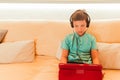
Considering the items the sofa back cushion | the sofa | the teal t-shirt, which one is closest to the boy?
the teal t-shirt

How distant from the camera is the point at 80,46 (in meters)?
2.14

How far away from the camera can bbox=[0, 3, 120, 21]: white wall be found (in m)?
2.80

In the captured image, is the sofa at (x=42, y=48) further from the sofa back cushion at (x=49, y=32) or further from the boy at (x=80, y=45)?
the boy at (x=80, y=45)

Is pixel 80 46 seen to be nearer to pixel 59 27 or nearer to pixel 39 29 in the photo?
pixel 59 27

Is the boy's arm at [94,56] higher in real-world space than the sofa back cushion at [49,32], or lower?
lower

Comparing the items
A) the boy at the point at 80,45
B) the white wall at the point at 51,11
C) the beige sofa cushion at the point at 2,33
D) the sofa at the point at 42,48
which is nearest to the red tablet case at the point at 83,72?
the sofa at the point at 42,48

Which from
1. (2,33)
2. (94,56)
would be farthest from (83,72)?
(2,33)

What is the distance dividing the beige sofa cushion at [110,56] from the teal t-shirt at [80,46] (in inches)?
4.1

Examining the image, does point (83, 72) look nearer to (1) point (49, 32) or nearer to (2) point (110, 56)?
(2) point (110, 56)

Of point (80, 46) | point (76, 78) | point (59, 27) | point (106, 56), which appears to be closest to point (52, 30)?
point (59, 27)

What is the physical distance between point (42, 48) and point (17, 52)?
262mm

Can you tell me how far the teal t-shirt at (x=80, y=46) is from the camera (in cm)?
212

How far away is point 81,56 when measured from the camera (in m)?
2.12

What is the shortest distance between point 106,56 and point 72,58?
304mm
